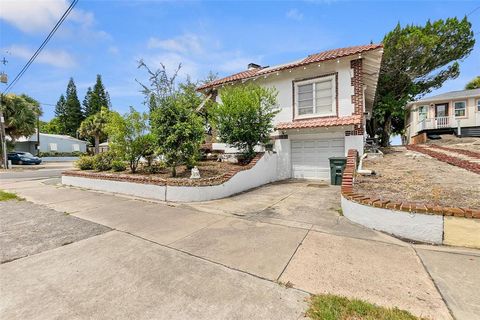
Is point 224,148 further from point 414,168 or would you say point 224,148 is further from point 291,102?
point 414,168

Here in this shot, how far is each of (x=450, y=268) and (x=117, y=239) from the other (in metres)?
5.39

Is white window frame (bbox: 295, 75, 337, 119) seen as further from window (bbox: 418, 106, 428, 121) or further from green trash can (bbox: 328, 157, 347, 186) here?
window (bbox: 418, 106, 428, 121)

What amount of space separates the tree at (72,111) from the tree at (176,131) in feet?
189

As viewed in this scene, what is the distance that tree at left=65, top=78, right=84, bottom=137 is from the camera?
54.2 m

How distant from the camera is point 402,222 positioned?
14.1 ft

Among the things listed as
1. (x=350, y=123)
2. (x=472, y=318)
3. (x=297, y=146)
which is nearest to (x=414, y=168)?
(x=350, y=123)

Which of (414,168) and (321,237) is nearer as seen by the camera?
(321,237)

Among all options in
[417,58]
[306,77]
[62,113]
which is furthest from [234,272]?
[62,113]

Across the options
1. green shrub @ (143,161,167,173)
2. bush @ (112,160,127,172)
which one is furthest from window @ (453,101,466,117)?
bush @ (112,160,127,172)

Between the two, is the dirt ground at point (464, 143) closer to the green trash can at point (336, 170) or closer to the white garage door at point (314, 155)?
the white garage door at point (314, 155)

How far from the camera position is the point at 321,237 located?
171 inches

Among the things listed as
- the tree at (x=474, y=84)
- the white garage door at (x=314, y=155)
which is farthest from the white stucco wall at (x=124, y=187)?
the tree at (x=474, y=84)

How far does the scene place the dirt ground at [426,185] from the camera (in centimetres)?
455

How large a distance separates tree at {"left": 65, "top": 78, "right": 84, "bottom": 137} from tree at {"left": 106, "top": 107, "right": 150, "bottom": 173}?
55578 millimetres
